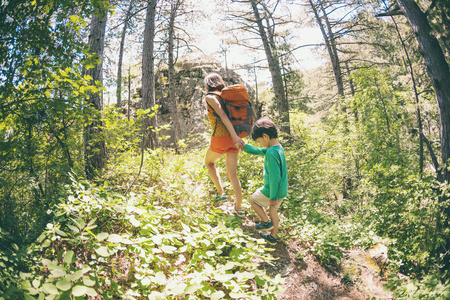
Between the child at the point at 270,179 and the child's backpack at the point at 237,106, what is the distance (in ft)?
0.57

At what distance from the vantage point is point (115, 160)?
4.59 m

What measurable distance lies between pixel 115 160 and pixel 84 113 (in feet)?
6.18

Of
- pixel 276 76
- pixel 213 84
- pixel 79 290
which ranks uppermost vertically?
pixel 276 76

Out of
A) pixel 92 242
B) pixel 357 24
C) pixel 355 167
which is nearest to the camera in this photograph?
pixel 92 242

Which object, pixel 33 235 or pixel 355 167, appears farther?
pixel 355 167

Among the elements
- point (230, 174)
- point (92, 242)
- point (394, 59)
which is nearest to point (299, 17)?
point (394, 59)

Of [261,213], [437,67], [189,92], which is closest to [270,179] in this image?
[261,213]

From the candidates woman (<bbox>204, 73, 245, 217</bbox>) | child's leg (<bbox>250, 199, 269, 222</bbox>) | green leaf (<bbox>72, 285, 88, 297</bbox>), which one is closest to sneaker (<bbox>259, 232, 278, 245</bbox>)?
child's leg (<bbox>250, 199, 269, 222</bbox>)

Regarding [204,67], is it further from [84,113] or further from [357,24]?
[84,113]

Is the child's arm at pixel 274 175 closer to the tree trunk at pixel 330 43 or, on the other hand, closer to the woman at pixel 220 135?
the woman at pixel 220 135

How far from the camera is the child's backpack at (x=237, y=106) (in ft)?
10.6

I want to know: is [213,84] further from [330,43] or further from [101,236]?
[330,43]

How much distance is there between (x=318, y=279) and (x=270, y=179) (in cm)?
132

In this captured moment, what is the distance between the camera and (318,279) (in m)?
2.91
